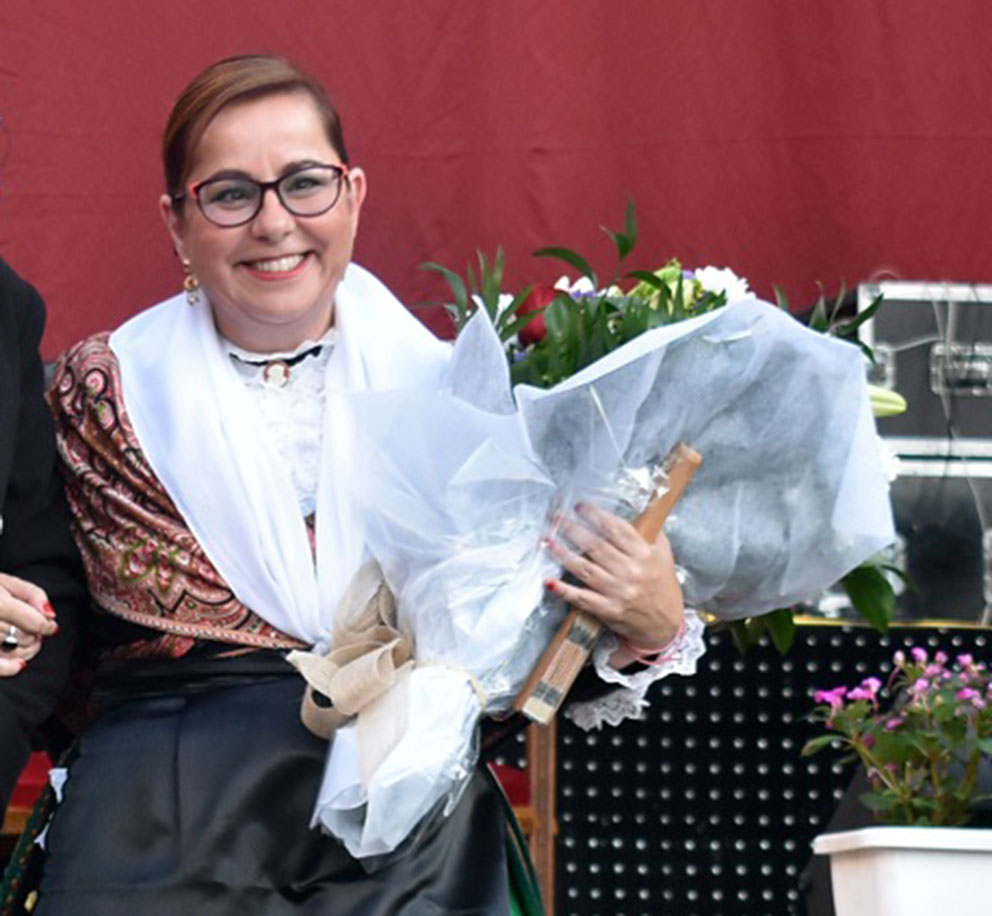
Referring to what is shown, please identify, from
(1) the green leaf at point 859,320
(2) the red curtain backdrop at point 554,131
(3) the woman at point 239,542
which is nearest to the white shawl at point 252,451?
(3) the woman at point 239,542

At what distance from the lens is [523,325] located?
8.48 ft

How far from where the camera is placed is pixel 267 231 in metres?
2.59

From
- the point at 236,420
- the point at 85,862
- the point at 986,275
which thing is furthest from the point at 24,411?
the point at 986,275

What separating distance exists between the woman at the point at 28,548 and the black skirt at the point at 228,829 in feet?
0.28

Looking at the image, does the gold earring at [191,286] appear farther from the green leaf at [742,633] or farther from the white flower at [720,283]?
the green leaf at [742,633]

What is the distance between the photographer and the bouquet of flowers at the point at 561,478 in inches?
93.8

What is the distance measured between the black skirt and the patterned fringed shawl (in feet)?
0.15

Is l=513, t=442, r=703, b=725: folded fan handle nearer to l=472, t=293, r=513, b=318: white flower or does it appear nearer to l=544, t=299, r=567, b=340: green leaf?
l=544, t=299, r=567, b=340: green leaf

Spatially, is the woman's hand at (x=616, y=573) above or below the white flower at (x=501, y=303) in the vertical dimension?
below

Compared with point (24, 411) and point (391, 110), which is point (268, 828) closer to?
point (24, 411)

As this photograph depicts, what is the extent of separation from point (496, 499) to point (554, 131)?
1.69m

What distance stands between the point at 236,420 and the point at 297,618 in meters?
0.24

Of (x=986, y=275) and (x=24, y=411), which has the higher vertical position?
(x=986, y=275)

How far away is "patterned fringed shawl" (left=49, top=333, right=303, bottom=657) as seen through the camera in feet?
8.38
